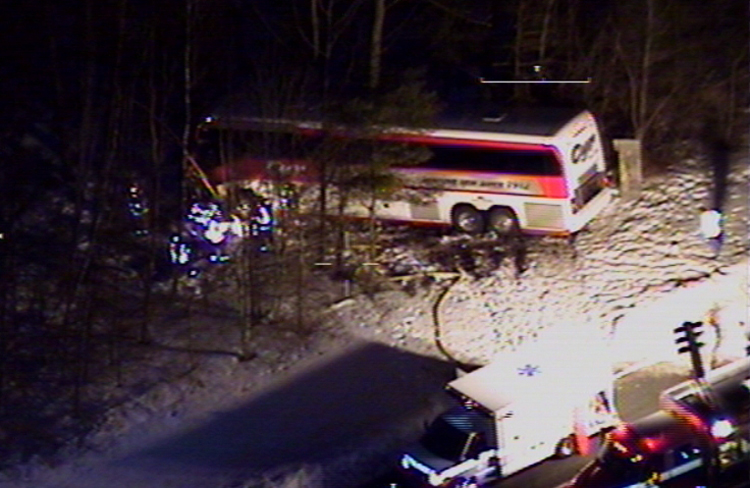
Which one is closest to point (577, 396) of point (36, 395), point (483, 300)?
point (483, 300)

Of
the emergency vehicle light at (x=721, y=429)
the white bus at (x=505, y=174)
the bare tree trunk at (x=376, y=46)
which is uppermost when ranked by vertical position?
the bare tree trunk at (x=376, y=46)

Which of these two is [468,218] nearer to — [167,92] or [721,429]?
[167,92]

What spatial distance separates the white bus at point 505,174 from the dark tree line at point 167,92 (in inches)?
44.0

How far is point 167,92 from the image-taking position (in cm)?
2583

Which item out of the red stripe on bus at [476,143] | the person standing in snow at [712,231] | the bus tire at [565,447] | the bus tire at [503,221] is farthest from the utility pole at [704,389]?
the bus tire at [503,221]

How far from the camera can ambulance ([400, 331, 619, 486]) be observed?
2123cm

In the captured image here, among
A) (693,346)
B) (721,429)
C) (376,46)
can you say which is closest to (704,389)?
(693,346)

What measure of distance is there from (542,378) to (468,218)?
6.22 metres

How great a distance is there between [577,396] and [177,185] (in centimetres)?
933

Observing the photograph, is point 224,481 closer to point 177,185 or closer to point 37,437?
point 37,437

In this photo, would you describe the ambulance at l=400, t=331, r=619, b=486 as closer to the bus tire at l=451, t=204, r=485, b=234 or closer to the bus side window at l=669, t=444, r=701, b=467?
the bus side window at l=669, t=444, r=701, b=467

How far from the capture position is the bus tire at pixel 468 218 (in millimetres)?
27188

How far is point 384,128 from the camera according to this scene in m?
25.6

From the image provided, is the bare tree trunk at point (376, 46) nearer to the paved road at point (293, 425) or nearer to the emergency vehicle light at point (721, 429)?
the paved road at point (293, 425)
